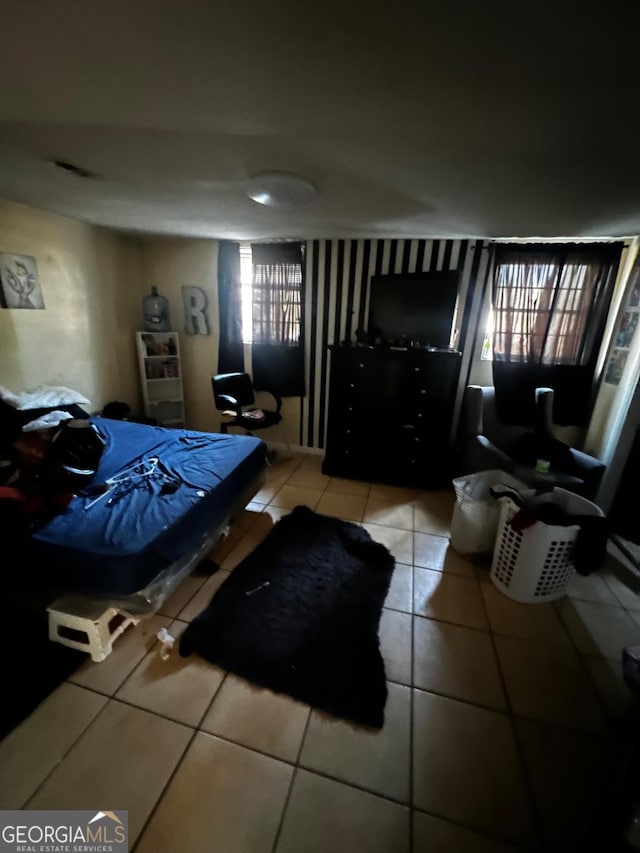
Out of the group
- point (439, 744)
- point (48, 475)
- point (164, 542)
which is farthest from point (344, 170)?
point (439, 744)

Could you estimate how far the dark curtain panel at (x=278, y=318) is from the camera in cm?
345

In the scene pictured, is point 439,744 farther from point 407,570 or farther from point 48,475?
point 48,475

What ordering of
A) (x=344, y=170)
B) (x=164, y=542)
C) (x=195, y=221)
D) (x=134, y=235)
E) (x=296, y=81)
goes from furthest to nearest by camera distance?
(x=134, y=235) < (x=195, y=221) < (x=344, y=170) < (x=164, y=542) < (x=296, y=81)

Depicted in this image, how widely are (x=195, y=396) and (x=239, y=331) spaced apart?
1048mm

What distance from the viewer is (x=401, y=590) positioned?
1.96 meters

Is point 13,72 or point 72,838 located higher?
point 13,72

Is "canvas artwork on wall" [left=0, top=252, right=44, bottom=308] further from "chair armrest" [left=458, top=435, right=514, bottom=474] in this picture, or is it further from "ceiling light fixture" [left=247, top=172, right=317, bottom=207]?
"chair armrest" [left=458, top=435, right=514, bottom=474]

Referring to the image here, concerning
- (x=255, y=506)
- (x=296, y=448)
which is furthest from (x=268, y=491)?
(x=296, y=448)

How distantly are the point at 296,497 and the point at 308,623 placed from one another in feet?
4.31

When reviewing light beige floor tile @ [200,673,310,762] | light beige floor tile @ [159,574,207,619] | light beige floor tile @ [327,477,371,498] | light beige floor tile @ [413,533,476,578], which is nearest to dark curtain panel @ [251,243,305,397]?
light beige floor tile @ [327,477,371,498]

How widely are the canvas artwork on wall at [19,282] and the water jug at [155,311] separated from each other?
1043 millimetres

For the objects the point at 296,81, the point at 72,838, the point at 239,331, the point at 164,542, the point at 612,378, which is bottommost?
the point at 72,838

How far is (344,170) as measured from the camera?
1.63 meters

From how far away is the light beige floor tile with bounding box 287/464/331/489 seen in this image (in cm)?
319
